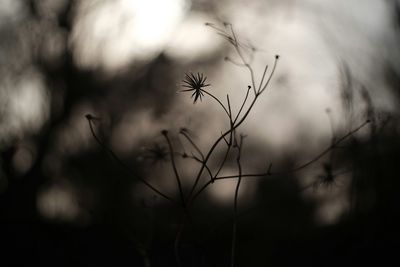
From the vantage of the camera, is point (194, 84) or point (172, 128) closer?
point (194, 84)

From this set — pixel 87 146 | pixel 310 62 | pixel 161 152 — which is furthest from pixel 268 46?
pixel 161 152

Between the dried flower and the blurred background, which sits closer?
the dried flower

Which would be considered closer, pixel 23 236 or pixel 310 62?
pixel 310 62

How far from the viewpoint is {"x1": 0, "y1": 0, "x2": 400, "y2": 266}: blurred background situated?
322 cm

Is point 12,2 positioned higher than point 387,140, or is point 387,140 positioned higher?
point 12,2

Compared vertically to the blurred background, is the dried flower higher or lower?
lower

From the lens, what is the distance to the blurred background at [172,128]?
322 cm

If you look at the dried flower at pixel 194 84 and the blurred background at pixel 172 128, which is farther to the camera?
the blurred background at pixel 172 128

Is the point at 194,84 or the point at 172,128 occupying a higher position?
the point at 172,128

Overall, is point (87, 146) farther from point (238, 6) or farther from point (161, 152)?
point (161, 152)

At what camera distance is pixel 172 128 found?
2.36 metres

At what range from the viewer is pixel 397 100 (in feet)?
11.6

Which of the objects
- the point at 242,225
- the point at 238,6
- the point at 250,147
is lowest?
the point at 242,225

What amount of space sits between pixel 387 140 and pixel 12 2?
4.68 meters
